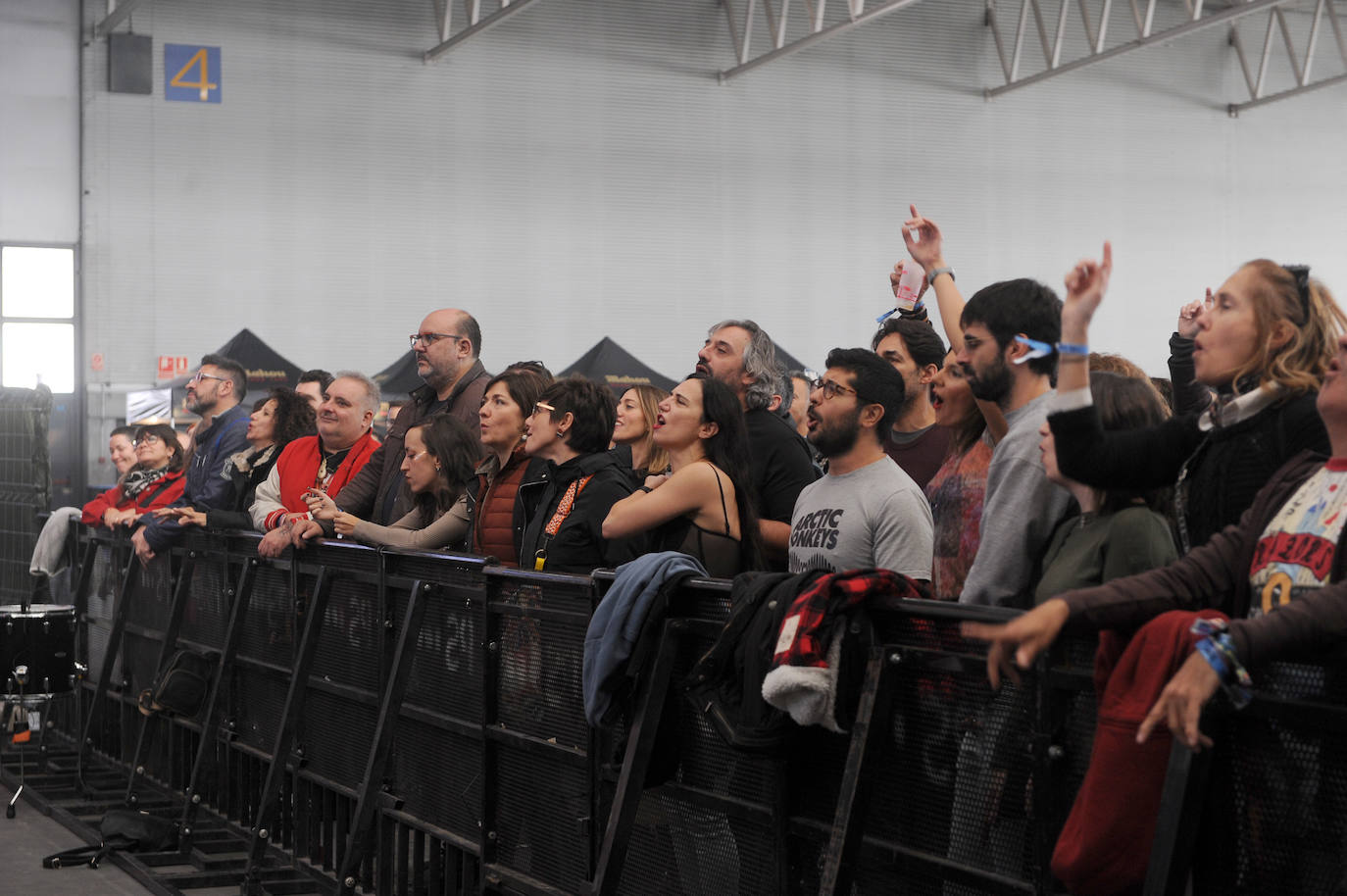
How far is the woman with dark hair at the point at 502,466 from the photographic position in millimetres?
5367

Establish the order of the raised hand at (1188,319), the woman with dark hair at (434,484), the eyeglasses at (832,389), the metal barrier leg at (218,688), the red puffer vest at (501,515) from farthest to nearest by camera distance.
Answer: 1. the metal barrier leg at (218,688)
2. the woman with dark hair at (434,484)
3. the red puffer vest at (501,515)
4. the raised hand at (1188,319)
5. the eyeglasses at (832,389)

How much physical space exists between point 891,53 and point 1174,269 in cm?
475

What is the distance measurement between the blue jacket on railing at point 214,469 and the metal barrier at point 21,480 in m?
2.78

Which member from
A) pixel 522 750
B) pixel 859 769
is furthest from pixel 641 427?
pixel 859 769

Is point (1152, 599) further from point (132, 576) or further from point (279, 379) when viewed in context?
point (279, 379)

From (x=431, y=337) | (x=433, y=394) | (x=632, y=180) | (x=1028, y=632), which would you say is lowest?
(x=1028, y=632)

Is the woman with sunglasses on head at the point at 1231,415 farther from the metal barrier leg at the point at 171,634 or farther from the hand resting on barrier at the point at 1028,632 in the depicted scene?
the metal barrier leg at the point at 171,634

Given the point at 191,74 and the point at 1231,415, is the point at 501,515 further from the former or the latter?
the point at 191,74

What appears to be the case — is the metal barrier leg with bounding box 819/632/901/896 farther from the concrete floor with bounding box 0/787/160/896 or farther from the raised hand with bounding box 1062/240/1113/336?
the concrete floor with bounding box 0/787/160/896

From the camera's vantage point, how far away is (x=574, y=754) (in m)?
4.11

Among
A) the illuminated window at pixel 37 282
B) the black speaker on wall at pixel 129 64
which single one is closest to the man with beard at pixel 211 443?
A: the illuminated window at pixel 37 282

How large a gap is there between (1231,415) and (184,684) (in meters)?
5.01

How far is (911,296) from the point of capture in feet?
16.6

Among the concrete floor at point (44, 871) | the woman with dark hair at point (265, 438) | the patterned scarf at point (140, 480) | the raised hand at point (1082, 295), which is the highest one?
the raised hand at point (1082, 295)
